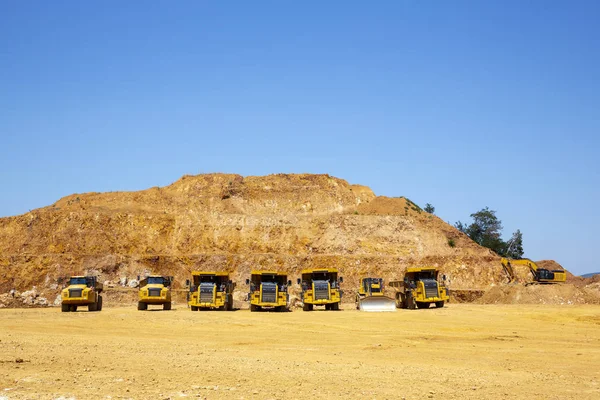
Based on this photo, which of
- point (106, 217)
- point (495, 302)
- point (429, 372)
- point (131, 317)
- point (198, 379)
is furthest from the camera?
point (106, 217)

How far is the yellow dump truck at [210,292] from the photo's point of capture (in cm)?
4147

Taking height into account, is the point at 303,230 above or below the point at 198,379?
above

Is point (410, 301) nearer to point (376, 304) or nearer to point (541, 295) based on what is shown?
point (376, 304)

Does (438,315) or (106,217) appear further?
(106,217)

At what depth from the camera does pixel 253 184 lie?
83750 millimetres

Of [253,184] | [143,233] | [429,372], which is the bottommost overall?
[429,372]

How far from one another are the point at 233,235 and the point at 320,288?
30.8 m

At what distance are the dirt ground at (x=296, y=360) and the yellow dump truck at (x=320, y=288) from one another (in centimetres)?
1147

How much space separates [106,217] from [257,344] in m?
53.6

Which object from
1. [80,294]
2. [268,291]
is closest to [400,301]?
[268,291]

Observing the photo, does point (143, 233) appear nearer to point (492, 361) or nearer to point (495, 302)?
point (495, 302)

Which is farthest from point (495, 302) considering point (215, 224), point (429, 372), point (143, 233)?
point (429, 372)

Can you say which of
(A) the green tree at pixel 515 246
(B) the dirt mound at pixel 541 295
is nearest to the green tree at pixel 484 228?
(A) the green tree at pixel 515 246

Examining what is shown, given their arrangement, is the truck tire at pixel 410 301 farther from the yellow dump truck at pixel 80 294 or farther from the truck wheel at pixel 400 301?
the yellow dump truck at pixel 80 294
